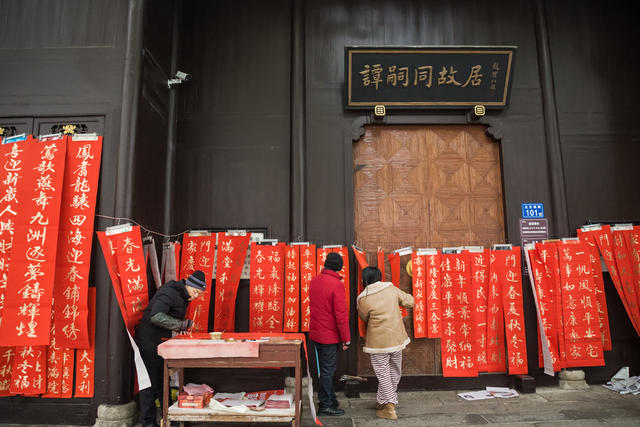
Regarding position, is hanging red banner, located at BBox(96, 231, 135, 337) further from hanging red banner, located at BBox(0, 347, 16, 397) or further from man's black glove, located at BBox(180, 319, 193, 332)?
hanging red banner, located at BBox(0, 347, 16, 397)

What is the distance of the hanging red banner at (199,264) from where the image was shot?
4.96m

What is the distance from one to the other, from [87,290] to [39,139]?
69.8 inches

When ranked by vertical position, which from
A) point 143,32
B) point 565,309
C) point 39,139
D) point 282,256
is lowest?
point 565,309

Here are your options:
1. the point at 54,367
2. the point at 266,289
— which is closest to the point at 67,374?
the point at 54,367

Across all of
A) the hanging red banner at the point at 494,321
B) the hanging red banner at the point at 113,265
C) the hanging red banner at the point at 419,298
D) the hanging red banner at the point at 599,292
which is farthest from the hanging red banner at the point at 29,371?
the hanging red banner at the point at 599,292

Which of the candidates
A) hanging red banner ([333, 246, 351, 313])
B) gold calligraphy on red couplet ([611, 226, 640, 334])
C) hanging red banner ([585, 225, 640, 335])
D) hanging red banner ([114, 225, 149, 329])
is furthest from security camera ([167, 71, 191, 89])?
gold calligraphy on red couplet ([611, 226, 640, 334])

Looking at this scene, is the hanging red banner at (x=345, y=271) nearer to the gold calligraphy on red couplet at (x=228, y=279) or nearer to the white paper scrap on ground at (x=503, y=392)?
the gold calligraphy on red couplet at (x=228, y=279)

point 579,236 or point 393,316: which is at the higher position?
point 579,236

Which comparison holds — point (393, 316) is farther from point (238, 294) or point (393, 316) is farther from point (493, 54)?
point (493, 54)

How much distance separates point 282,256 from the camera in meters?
5.09

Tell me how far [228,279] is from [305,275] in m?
0.97

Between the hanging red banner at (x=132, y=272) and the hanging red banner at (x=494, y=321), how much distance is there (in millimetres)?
4115

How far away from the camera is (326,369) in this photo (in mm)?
4277

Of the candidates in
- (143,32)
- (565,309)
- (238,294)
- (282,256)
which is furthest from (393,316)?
(143,32)
